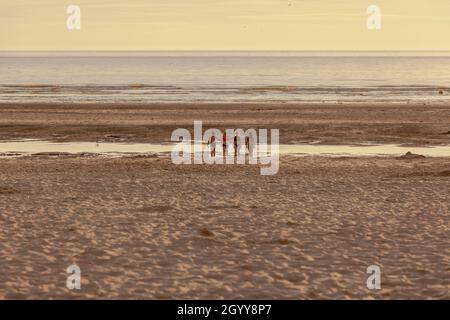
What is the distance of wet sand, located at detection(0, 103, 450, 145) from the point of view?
3734 centimetres

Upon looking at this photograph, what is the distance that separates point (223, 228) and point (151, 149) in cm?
1681

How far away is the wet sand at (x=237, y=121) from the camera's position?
3734 cm

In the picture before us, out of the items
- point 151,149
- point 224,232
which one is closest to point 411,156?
point 151,149

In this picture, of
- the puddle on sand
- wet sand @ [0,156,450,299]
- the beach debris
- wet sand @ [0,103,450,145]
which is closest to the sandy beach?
wet sand @ [0,156,450,299]

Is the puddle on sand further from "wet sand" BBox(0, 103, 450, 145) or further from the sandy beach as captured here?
the sandy beach

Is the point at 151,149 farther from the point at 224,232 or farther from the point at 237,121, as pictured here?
the point at 224,232

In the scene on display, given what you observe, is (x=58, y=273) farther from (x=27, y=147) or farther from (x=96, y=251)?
(x=27, y=147)

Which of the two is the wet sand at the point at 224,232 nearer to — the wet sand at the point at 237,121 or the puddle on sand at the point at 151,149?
the puddle on sand at the point at 151,149

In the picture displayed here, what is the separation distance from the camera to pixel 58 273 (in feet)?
41.7

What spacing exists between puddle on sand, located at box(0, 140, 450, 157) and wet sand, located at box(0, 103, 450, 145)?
1687 mm

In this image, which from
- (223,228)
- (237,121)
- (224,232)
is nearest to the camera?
(224,232)

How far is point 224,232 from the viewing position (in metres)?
16.0
